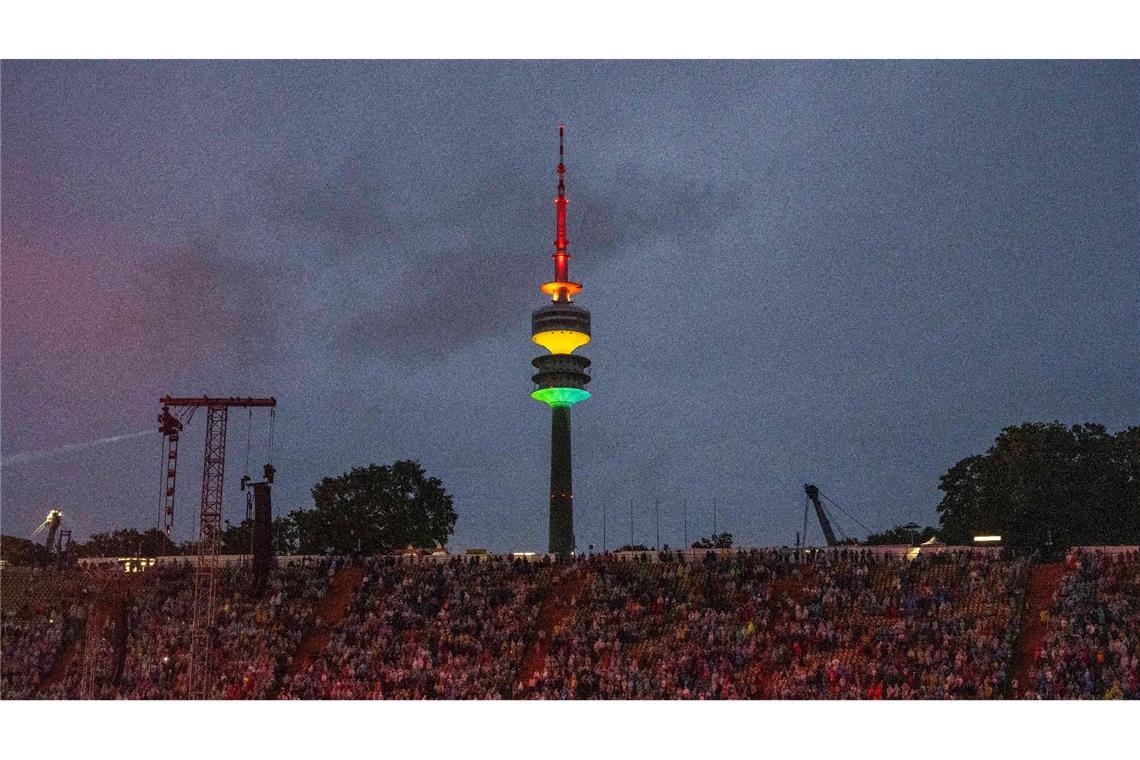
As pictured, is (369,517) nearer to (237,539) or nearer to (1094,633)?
(237,539)

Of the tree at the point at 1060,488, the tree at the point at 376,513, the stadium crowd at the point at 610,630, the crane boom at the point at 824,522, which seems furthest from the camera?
the crane boom at the point at 824,522

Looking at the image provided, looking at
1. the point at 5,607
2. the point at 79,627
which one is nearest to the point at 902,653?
the point at 79,627

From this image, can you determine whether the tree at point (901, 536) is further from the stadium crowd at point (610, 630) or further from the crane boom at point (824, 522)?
the stadium crowd at point (610, 630)

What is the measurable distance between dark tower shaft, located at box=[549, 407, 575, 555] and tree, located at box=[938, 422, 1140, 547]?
28892mm

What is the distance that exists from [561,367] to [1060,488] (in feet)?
113

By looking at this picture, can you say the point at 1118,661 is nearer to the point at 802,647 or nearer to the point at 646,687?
the point at 802,647

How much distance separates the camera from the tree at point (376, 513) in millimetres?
90500

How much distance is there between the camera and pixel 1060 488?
248 feet

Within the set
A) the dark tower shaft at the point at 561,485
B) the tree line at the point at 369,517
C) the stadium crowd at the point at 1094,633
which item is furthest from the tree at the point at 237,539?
Answer: the stadium crowd at the point at 1094,633

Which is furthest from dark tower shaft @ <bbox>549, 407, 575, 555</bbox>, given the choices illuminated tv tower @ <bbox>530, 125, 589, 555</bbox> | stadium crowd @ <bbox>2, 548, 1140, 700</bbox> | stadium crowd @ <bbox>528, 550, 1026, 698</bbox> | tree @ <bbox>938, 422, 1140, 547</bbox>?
stadium crowd @ <bbox>528, 550, 1026, 698</bbox>

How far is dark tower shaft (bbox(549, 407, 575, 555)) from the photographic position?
95.9m

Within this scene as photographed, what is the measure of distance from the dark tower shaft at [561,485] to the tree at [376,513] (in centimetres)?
773

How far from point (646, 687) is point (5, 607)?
3007cm

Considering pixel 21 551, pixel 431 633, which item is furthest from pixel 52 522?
pixel 431 633
